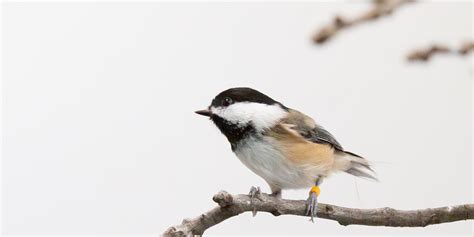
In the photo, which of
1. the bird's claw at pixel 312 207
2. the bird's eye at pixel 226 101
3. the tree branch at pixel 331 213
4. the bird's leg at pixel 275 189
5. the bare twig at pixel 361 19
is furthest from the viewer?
the bird's leg at pixel 275 189

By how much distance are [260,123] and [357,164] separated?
0.42 m

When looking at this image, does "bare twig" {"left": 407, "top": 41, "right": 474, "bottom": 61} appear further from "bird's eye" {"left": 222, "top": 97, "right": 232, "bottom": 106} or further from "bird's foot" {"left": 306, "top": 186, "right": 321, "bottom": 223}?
"bird's eye" {"left": 222, "top": 97, "right": 232, "bottom": 106}

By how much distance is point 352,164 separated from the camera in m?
1.80

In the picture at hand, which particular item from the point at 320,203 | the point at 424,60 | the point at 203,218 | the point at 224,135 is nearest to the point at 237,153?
the point at 224,135

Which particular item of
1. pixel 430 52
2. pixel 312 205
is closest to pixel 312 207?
pixel 312 205

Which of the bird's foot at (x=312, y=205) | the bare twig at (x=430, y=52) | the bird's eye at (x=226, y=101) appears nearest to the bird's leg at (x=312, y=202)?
the bird's foot at (x=312, y=205)

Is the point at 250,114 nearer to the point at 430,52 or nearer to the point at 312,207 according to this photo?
the point at 312,207

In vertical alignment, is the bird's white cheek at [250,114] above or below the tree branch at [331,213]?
above

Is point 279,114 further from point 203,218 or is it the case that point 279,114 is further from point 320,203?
point 203,218

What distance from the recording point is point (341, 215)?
4.19 feet

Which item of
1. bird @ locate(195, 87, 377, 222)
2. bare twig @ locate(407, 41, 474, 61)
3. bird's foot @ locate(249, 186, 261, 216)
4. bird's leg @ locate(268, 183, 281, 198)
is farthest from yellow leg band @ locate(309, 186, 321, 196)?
bare twig @ locate(407, 41, 474, 61)

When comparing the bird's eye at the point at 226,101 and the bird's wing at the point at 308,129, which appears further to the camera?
the bird's wing at the point at 308,129

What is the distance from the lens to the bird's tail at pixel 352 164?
5.77ft

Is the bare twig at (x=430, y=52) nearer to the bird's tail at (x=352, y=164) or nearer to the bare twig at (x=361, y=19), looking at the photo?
the bare twig at (x=361, y=19)
